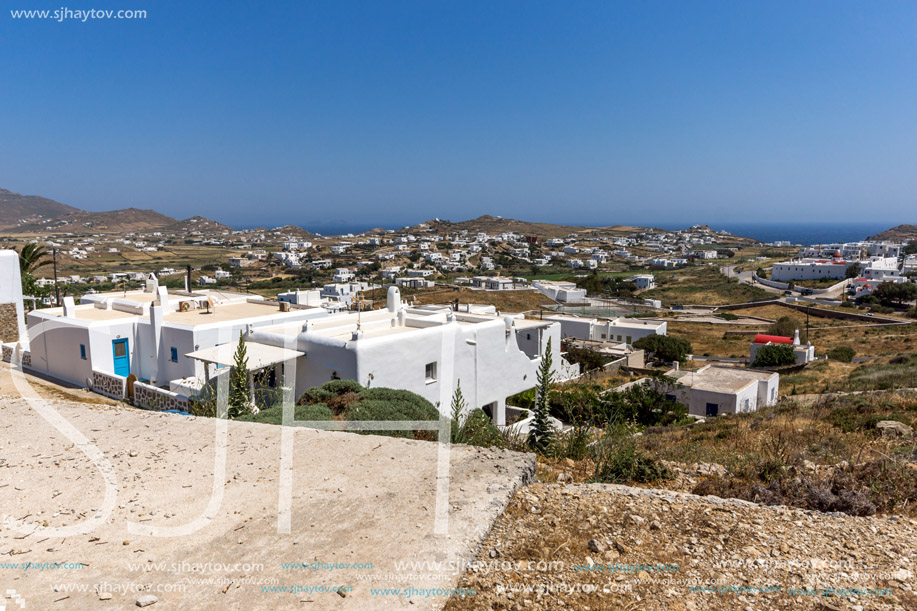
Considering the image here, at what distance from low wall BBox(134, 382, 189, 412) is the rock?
41.7ft

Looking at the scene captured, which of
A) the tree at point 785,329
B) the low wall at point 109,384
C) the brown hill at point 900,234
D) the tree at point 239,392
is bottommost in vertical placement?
the tree at point 785,329

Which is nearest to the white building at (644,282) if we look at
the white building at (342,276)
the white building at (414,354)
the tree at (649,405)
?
the white building at (342,276)

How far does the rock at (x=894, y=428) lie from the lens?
815 cm

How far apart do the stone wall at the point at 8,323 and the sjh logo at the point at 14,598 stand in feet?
62.1

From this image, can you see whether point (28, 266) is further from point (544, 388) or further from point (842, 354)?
point (842, 354)

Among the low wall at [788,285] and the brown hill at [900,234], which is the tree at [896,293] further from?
the brown hill at [900,234]

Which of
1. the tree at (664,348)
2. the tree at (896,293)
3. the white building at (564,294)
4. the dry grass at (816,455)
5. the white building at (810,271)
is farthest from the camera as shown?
the white building at (810,271)

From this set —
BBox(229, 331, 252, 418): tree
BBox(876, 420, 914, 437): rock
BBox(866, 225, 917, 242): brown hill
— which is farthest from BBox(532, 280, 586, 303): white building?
BBox(866, 225, 917, 242): brown hill

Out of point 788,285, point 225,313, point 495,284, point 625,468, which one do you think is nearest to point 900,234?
point 788,285

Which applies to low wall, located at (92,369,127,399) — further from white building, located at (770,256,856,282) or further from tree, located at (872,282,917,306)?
white building, located at (770,256,856,282)

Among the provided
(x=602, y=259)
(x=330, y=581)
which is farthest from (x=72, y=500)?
(x=602, y=259)

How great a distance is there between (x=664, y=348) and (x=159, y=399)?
1086 inches

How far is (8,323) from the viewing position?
18.3 m

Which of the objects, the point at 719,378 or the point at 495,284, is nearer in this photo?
the point at 719,378
